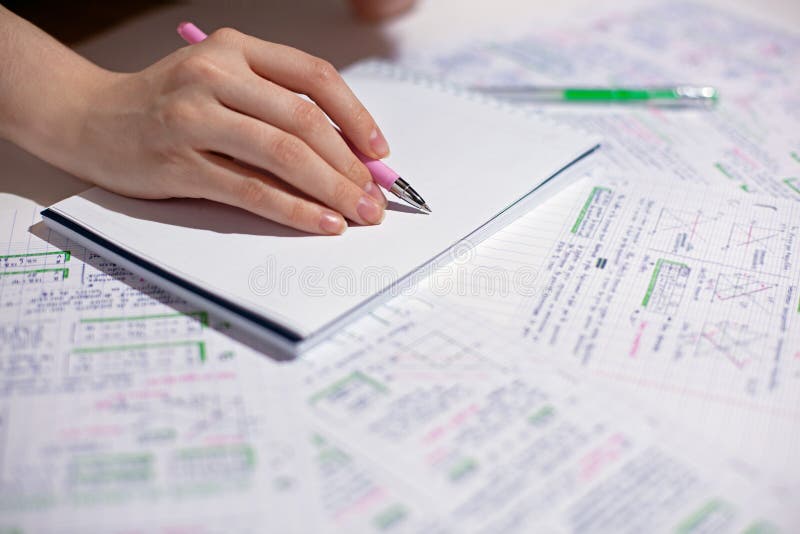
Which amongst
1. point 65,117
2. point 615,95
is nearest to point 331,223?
point 65,117

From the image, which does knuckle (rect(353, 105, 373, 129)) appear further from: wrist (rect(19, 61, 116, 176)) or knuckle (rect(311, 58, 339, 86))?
wrist (rect(19, 61, 116, 176))

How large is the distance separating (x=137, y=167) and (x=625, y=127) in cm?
52

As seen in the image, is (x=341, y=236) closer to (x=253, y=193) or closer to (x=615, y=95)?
(x=253, y=193)

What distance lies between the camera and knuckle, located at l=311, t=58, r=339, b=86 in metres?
0.67

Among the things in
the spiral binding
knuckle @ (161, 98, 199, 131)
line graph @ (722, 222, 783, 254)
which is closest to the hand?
knuckle @ (161, 98, 199, 131)

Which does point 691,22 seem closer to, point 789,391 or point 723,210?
point 723,210

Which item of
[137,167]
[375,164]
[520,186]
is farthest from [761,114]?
[137,167]

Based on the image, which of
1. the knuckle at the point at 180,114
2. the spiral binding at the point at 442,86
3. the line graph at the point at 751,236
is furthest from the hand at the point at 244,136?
the line graph at the point at 751,236

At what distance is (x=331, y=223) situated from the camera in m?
0.64

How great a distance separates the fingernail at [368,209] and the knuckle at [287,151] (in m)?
0.06

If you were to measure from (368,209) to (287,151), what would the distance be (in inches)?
3.1

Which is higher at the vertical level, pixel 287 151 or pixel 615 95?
pixel 615 95

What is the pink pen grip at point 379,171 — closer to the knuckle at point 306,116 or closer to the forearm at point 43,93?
the knuckle at point 306,116

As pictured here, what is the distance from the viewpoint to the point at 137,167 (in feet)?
2.20
